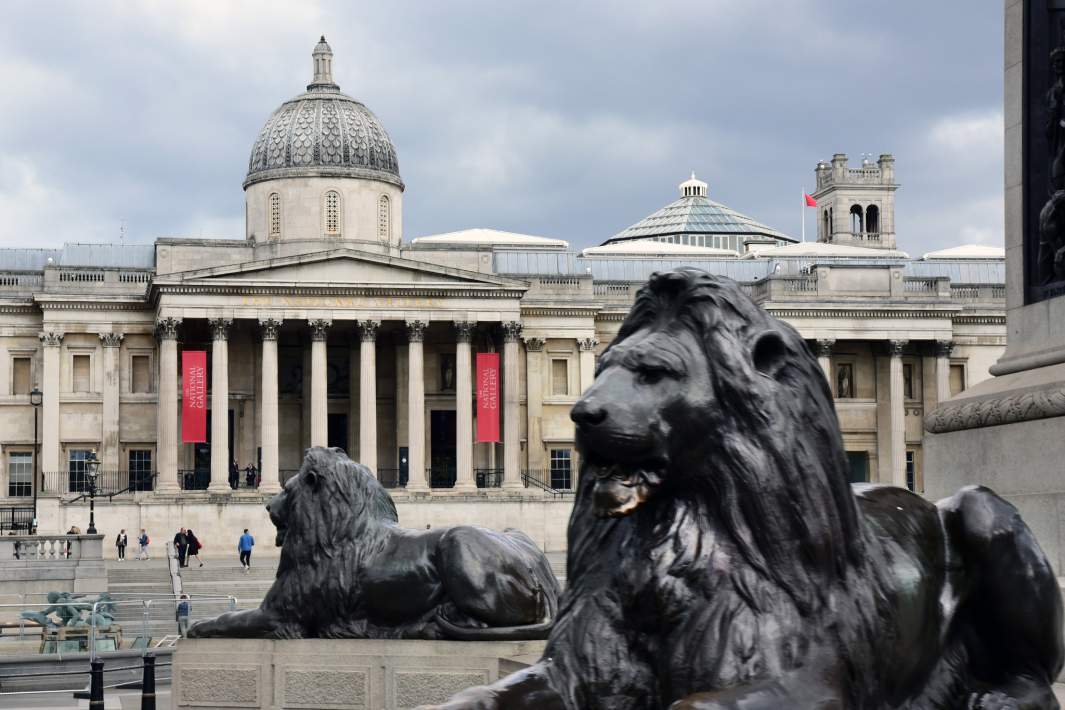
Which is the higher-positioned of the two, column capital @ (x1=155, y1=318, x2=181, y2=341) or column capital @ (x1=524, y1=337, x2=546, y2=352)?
column capital @ (x1=155, y1=318, x2=181, y2=341)

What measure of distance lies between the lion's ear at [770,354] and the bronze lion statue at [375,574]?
532cm

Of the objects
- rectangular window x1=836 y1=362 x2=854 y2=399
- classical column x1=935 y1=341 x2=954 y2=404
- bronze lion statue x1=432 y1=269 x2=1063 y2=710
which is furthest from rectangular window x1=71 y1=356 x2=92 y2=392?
bronze lion statue x1=432 y1=269 x2=1063 y2=710

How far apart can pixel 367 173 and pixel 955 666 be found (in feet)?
207

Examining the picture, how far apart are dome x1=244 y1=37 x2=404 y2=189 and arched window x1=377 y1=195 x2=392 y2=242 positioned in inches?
34.2

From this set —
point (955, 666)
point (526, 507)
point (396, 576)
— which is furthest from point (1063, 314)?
point (526, 507)

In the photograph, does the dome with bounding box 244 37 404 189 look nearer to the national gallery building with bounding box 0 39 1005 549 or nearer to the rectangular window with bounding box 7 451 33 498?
the national gallery building with bounding box 0 39 1005 549

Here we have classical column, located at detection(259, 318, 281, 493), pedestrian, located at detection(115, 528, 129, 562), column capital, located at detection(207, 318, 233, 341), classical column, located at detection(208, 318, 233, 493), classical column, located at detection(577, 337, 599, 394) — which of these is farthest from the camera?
classical column, located at detection(577, 337, 599, 394)

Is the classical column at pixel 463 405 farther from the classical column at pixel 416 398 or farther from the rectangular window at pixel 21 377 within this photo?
the rectangular window at pixel 21 377

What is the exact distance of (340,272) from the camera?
63.8m

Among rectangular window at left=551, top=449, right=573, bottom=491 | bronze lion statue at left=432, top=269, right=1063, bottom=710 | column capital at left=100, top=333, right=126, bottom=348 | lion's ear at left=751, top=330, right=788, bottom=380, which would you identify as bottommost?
rectangular window at left=551, top=449, right=573, bottom=491

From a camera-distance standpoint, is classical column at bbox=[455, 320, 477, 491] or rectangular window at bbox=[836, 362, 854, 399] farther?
rectangular window at bbox=[836, 362, 854, 399]

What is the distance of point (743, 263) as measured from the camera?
76.8 meters

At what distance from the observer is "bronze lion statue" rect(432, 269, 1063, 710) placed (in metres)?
3.89

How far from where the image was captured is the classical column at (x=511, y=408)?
64000 millimetres
